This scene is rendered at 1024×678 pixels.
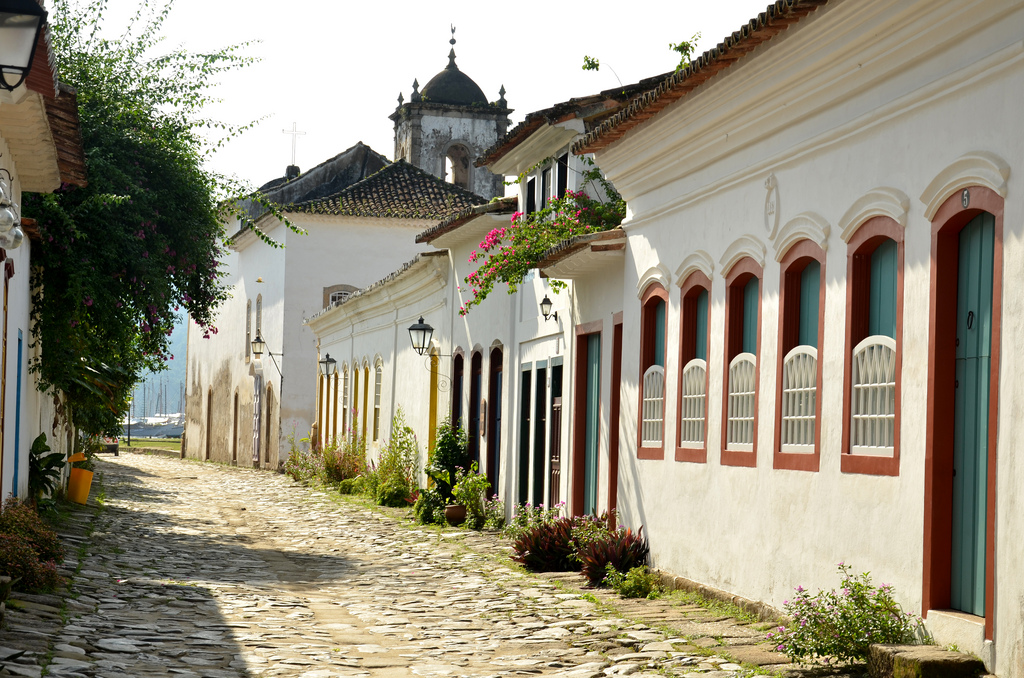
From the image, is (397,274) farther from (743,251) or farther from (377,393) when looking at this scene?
(743,251)

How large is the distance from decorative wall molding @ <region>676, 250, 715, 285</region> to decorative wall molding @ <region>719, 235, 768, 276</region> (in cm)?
23

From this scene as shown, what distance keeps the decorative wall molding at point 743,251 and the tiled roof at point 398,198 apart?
75.1ft

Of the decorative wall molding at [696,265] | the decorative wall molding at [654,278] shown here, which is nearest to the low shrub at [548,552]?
the decorative wall molding at [654,278]

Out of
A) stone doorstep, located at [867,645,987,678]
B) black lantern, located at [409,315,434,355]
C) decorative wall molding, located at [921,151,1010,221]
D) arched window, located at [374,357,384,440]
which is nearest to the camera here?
stone doorstep, located at [867,645,987,678]

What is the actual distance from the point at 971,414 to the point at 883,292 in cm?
130

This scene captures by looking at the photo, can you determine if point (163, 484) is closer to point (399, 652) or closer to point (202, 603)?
point (202, 603)

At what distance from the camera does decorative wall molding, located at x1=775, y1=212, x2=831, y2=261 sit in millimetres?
8273

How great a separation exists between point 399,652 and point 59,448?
1332 cm

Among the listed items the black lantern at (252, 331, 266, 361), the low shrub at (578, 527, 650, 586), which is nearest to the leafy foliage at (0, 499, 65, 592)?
the low shrub at (578, 527, 650, 586)

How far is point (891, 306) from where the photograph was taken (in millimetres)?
7543

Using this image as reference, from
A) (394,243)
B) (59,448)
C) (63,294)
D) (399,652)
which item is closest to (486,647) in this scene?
(399,652)

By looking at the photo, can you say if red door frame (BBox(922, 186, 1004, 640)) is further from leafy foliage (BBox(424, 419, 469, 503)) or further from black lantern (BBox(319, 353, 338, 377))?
black lantern (BBox(319, 353, 338, 377))

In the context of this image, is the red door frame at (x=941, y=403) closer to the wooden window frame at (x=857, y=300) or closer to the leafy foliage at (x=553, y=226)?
the wooden window frame at (x=857, y=300)

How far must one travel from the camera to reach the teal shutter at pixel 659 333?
1158cm
